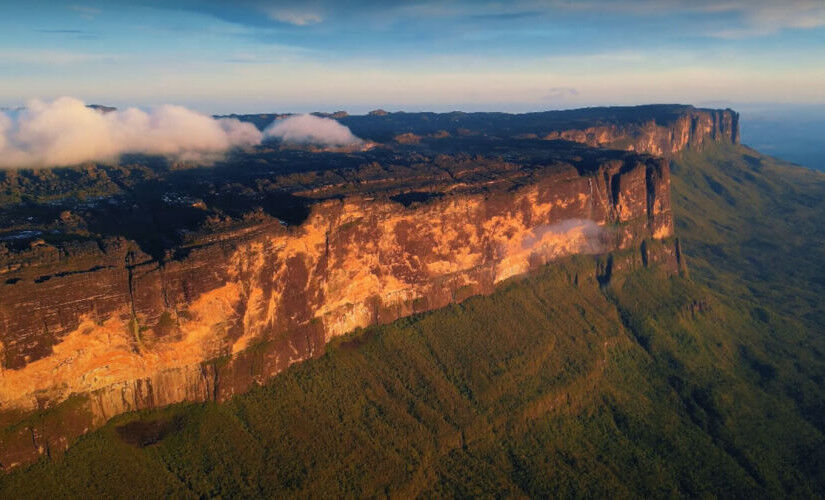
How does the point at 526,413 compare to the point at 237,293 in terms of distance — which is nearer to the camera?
the point at 237,293

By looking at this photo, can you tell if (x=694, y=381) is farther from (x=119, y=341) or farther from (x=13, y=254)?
(x=13, y=254)

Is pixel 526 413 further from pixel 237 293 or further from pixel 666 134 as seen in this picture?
pixel 666 134

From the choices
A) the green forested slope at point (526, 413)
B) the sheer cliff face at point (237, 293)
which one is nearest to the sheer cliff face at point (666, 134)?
the green forested slope at point (526, 413)

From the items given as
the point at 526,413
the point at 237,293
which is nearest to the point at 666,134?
the point at 526,413

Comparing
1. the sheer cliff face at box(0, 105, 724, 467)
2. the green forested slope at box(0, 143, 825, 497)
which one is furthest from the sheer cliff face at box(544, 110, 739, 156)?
the sheer cliff face at box(0, 105, 724, 467)

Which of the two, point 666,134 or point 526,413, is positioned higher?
point 666,134

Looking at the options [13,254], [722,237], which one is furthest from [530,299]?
[722,237]
